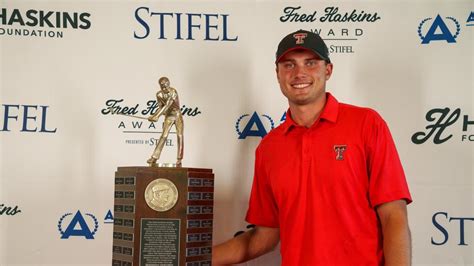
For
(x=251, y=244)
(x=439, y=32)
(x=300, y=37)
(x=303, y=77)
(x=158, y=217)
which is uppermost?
(x=439, y=32)

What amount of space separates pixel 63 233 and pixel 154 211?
29.3 inches

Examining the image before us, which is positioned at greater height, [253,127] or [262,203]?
[253,127]

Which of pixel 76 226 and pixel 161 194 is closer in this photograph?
pixel 161 194

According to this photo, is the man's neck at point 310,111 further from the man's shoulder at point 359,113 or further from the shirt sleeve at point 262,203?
the shirt sleeve at point 262,203

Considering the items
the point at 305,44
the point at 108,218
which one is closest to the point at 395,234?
the point at 305,44

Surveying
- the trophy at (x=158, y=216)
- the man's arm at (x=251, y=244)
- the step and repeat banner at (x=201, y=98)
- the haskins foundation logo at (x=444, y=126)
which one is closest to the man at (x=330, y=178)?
the man's arm at (x=251, y=244)

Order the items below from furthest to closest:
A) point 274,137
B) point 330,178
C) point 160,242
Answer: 1. point 274,137
2. point 330,178
3. point 160,242

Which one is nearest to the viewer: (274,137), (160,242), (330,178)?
(160,242)

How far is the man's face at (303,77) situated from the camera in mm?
1441

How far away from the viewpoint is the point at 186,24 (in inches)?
75.3

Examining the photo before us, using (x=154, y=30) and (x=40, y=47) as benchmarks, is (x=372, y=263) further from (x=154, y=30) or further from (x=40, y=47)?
(x=40, y=47)

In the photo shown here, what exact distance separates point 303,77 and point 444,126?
759mm

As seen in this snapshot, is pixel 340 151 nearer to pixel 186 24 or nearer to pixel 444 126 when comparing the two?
Answer: pixel 444 126

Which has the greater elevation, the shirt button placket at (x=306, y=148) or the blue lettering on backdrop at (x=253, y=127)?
the blue lettering on backdrop at (x=253, y=127)
